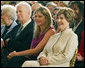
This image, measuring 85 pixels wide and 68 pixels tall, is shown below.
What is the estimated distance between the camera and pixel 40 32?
5.21 meters

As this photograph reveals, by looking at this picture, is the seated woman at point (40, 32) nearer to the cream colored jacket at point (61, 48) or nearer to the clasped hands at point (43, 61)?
the cream colored jacket at point (61, 48)

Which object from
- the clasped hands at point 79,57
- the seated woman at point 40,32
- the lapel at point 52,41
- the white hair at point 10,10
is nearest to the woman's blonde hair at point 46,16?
the seated woman at point 40,32

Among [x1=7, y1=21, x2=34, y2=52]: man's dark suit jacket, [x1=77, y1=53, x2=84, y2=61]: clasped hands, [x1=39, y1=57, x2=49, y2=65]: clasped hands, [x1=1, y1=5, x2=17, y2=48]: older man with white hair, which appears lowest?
[x1=77, y1=53, x2=84, y2=61]: clasped hands

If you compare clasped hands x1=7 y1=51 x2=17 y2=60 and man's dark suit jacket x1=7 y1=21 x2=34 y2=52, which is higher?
man's dark suit jacket x1=7 y1=21 x2=34 y2=52

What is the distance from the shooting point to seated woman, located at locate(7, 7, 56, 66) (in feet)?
16.9

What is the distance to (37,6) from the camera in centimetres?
535

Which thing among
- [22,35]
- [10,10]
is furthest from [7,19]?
[22,35]

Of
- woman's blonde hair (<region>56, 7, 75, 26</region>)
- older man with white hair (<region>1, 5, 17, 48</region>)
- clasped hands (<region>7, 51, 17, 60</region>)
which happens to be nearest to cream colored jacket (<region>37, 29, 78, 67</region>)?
woman's blonde hair (<region>56, 7, 75, 26</region>)

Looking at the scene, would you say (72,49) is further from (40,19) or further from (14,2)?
(14,2)

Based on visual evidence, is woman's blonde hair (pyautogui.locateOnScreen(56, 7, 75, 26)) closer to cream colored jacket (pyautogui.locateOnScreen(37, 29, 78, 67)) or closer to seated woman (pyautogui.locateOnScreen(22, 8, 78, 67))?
seated woman (pyautogui.locateOnScreen(22, 8, 78, 67))

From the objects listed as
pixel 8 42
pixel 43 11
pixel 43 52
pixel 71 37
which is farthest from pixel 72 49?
pixel 8 42

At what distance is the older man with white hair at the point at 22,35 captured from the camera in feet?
17.6

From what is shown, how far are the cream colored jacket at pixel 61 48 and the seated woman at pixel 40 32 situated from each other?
0.22m

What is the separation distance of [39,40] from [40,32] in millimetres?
147
